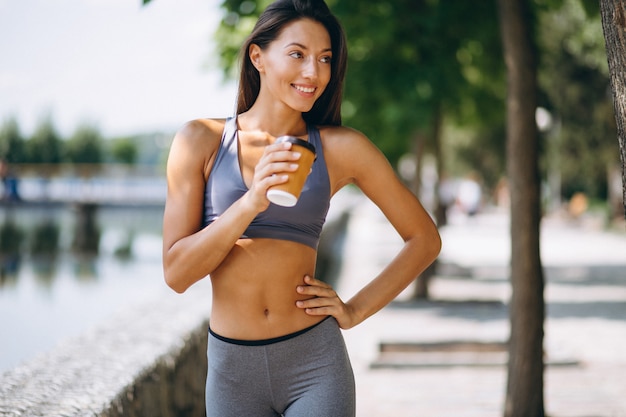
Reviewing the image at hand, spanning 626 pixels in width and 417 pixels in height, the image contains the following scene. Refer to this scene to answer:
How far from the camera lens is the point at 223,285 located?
2512 mm

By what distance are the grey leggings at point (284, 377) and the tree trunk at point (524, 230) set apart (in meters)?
3.44

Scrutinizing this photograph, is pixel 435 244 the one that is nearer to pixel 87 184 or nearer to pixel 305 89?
pixel 305 89

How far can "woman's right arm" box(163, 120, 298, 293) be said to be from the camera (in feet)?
7.52

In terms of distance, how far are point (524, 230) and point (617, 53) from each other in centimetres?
338

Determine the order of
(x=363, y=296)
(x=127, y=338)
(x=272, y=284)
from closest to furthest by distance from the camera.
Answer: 1. (x=272, y=284)
2. (x=363, y=296)
3. (x=127, y=338)

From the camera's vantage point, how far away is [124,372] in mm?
3889

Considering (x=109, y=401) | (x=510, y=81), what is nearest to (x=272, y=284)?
(x=109, y=401)

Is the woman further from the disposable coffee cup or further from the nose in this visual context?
the disposable coffee cup

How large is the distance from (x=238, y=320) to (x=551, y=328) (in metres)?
8.48

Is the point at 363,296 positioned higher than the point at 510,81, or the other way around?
the point at 510,81

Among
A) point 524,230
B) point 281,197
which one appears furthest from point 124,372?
point 524,230

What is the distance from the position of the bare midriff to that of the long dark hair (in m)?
0.48

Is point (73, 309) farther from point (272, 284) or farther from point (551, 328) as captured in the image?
point (272, 284)

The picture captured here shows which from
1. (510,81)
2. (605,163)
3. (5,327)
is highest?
(605,163)
